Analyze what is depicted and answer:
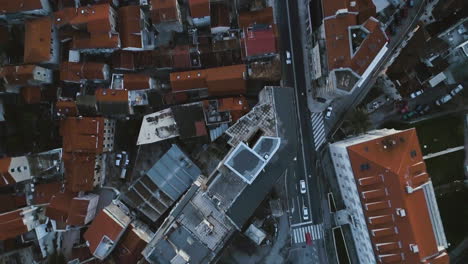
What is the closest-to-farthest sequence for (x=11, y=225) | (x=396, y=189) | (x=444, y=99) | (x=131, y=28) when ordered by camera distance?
(x=396, y=189) < (x=11, y=225) < (x=131, y=28) < (x=444, y=99)

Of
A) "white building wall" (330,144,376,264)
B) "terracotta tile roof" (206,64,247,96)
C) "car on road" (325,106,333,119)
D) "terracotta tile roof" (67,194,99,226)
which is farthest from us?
"car on road" (325,106,333,119)

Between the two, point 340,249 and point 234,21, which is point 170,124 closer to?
point 234,21

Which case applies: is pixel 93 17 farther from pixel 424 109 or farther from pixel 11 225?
pixel 424 109

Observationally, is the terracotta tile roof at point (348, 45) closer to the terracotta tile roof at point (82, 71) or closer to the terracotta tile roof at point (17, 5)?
the terracotta tile roof at point (82, 71)

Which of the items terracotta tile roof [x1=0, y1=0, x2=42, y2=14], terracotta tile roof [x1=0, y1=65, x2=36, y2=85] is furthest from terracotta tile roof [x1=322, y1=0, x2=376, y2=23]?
terracotta tile roof [x1=0, y1=65, x2=36, y2=85]

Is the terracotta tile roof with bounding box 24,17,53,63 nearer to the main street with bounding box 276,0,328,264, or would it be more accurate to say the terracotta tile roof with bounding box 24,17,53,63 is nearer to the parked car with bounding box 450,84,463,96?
the main street with bounding box 276,0,328,264

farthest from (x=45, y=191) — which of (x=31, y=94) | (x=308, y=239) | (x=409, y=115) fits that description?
(x=409, y=115)

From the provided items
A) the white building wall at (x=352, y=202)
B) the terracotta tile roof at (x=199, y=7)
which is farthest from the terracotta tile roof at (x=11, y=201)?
the white building wall at (x=352, y=202)
